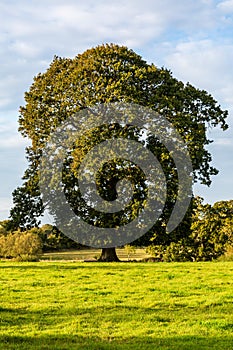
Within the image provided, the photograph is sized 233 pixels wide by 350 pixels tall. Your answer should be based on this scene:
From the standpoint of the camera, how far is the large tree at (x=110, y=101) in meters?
33.6

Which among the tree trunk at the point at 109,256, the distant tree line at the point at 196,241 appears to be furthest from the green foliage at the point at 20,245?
the tree trunk at the point at 109,256

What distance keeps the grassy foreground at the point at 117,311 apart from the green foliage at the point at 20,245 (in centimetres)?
1360

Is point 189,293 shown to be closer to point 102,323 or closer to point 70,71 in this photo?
point 102,323

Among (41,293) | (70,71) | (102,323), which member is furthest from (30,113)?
(102,323)

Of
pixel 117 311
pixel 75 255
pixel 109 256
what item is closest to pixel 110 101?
pixel 109 256

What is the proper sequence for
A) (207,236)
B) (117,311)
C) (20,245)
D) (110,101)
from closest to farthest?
(117,311)
(110,101)
(20,245)
(207,236)

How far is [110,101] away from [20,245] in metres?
12.2

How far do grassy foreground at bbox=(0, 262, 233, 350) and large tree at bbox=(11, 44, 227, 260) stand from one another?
39.0 feet

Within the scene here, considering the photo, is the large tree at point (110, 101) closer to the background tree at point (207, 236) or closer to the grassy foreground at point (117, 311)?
the background tree at point (207, 236)

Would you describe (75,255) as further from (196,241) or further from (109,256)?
(196,241)

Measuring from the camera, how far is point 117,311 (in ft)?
46.5

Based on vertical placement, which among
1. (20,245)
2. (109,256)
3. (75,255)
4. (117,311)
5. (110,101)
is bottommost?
(117,311)

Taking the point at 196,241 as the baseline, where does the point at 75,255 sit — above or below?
below

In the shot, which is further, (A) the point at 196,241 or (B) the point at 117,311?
(A) the point at 196,241
